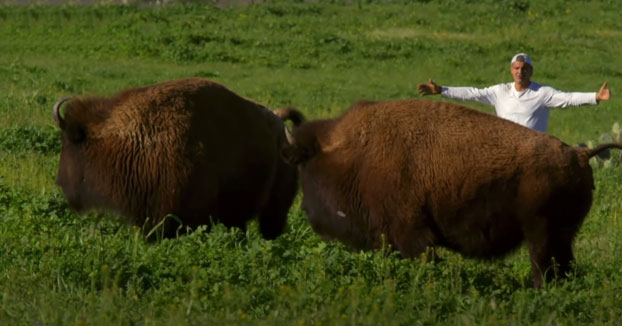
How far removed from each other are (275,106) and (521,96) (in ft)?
36.6

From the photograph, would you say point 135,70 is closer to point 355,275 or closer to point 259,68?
point 259,68

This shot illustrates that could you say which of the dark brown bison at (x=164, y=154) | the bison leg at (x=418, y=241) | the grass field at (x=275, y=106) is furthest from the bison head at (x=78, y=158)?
the bison leg at (x=418, y=241)

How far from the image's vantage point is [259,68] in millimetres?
25938

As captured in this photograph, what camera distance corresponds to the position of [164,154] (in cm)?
848

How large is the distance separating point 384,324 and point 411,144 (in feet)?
8.13

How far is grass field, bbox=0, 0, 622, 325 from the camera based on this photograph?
656cm

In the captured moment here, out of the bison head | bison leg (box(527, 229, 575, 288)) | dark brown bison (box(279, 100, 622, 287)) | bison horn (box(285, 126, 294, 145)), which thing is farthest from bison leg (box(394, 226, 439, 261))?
the bison head

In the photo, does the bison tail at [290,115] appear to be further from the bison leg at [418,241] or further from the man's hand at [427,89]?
the bison leg at [418,241]

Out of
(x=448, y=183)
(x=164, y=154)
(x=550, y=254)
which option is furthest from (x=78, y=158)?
(x=550, y=254)

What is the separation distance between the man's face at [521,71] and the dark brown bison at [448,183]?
1442 millimetres

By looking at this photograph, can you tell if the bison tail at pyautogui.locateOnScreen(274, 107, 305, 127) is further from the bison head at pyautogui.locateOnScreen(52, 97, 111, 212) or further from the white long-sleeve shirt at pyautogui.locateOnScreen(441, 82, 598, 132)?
the bison head at pyautogui.locateOnScreen(52, 97, 111, 212)

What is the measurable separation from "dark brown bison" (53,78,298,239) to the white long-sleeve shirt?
1882mm

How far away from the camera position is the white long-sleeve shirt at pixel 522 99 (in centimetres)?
968

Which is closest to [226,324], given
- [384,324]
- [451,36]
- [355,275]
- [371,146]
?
[384,324]
